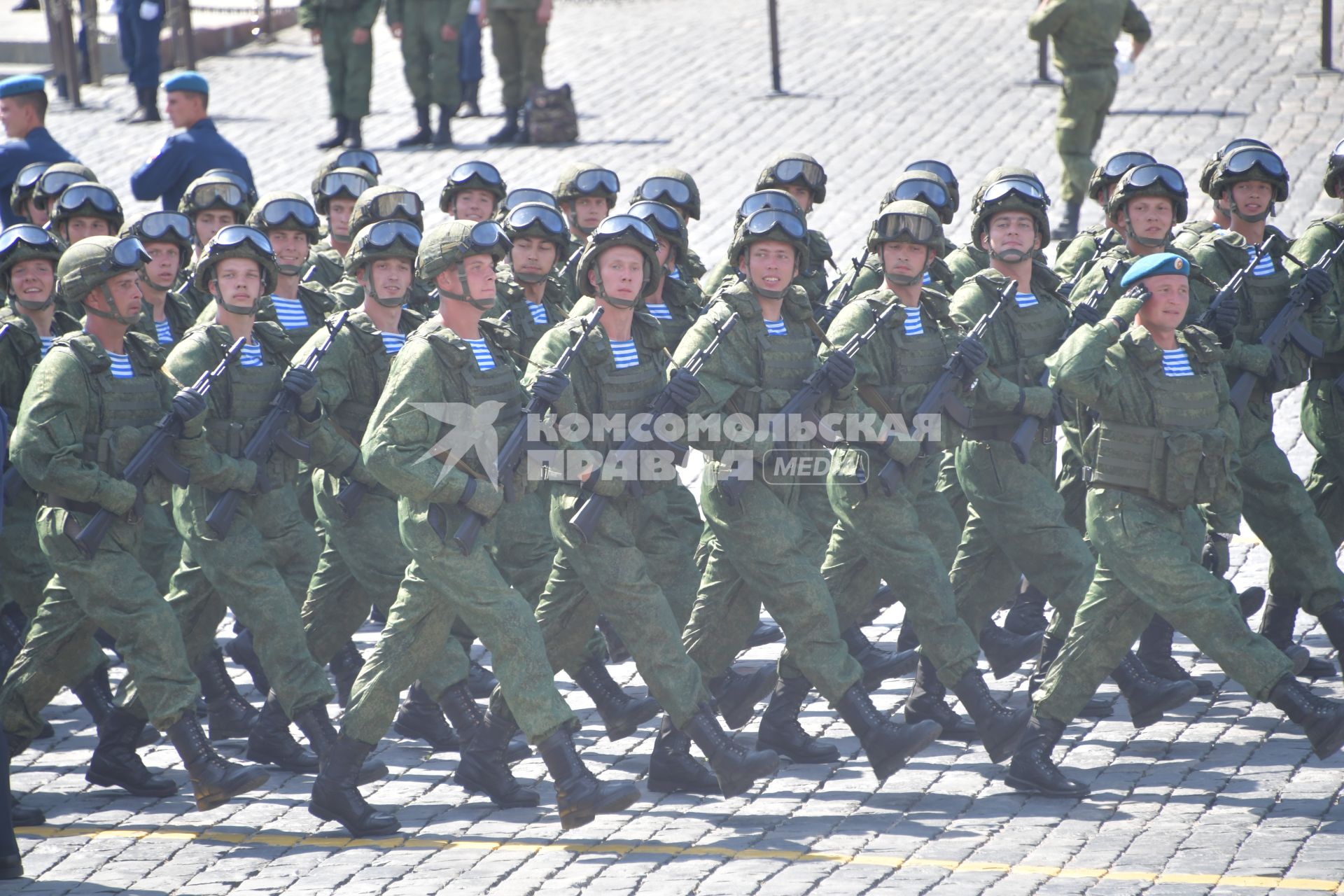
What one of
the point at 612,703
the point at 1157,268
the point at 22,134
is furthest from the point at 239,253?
the point at 22,134

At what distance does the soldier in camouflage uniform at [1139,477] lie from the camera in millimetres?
8227

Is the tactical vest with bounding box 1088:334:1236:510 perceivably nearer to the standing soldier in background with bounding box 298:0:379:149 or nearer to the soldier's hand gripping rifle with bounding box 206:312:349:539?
the soldier's hand gripping rifle with bounding box 206:312:349:539

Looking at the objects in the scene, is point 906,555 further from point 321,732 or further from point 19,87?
point 19,87

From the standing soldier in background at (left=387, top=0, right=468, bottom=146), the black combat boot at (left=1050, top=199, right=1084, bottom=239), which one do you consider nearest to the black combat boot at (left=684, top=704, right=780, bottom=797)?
the black combat boot at (left=1050, top=199, right=1084, bottom=239)

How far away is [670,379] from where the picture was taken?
Result: 334 inches

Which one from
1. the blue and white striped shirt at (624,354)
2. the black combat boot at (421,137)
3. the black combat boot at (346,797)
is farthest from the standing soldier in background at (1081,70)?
the black combat boot at (346,797)

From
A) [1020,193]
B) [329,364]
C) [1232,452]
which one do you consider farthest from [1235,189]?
[329,364]

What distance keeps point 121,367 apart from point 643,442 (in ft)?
7.14

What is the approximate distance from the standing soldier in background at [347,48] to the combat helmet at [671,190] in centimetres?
893

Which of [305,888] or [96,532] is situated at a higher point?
[96,532]

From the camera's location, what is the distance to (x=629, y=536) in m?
8.45

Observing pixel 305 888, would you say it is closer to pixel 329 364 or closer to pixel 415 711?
pixel 415 711

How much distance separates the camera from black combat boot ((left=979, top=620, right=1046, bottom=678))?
9734 millimetres

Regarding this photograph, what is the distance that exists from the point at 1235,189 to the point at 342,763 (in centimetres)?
516
